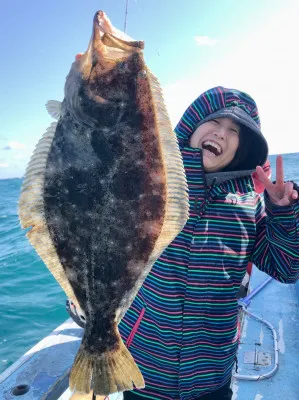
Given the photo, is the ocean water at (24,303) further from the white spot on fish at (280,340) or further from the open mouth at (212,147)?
the open mouth at (212,147)

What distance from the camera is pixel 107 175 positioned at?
1658 millimetres

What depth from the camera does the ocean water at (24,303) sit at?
8641 millimetres

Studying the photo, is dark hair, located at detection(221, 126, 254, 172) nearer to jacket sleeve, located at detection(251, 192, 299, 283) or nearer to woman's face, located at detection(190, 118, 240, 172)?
woman's face, located at detection(190, 118, 240, 172)

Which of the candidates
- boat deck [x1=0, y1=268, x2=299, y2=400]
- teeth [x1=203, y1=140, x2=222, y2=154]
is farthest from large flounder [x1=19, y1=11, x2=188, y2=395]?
boat deck [x1=0, y1=268, x2=299, y2=400]

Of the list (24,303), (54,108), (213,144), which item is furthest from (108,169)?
(24,303)

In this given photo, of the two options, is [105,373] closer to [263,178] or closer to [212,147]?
[263,178]

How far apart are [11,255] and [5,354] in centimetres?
780

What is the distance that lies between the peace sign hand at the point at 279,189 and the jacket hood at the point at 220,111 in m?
0.43

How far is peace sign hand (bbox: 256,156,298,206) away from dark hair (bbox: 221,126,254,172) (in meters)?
0.52

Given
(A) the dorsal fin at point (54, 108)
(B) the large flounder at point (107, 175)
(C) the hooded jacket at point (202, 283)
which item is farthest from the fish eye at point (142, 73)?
(C) the hooded jacket at point (202, 283)

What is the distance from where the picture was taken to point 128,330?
8.62 feet

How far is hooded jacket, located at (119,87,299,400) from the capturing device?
2.45m

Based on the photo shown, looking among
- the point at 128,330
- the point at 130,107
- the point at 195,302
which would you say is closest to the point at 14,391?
the point at 128,330

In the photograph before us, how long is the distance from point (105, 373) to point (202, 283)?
3.09 ft
